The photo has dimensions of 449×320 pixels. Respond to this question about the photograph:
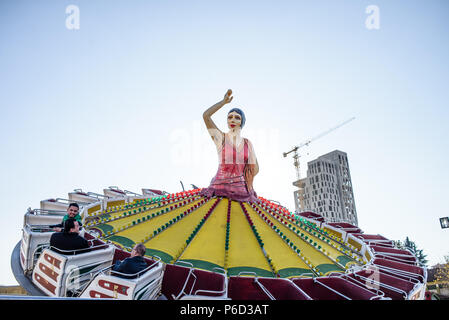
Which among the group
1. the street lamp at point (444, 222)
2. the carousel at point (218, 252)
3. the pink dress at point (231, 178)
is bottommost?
the street lamp at point (444, 222)

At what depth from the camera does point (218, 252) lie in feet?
19.4

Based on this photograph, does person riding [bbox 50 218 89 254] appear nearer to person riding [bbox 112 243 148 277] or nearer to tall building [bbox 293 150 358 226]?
person riding [bbox 112 243 148 277]

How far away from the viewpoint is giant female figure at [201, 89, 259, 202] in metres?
9.34

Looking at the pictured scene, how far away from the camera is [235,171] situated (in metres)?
9.67

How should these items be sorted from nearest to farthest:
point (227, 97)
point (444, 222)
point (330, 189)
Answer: point (227, 97), point (444, 222), point (330, 189)

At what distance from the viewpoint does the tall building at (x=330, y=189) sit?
6594 centimetres

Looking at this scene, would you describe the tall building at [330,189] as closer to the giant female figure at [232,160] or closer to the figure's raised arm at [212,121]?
the giant female figure at [232,160]

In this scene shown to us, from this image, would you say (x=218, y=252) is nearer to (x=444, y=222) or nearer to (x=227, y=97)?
(x=227, y=97)

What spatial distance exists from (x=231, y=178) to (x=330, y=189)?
207 feet

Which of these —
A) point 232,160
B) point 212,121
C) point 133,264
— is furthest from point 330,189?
point 133,264

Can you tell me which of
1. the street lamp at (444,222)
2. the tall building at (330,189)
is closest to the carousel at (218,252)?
the street lamp at (444,222)

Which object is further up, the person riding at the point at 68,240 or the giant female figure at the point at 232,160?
the giant female figure at the point at 232,160
